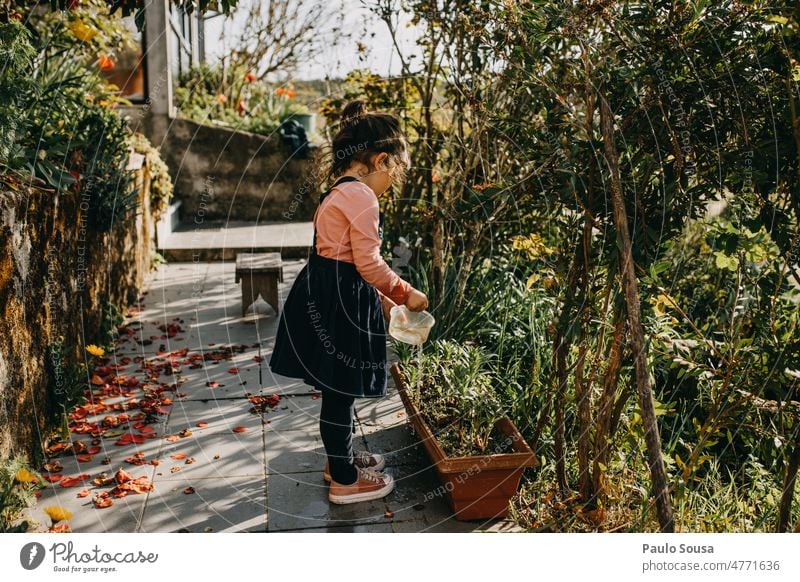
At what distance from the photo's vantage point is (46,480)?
2.80 meters

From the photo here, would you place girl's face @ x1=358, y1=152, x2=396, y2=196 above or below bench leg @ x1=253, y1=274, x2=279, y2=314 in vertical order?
above

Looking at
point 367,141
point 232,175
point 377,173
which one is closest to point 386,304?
point 377,173

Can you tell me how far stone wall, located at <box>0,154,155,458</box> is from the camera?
2.69 m

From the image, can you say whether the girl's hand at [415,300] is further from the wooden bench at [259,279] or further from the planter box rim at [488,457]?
Result: the wooden bench at [259,279]

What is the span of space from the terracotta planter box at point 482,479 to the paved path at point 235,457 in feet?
0.17

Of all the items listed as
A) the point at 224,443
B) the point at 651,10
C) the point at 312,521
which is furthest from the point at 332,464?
the point at 651,10

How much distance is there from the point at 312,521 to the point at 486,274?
225 cm

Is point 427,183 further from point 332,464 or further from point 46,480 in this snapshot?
point 46,480

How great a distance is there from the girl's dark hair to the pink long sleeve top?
0.11 m

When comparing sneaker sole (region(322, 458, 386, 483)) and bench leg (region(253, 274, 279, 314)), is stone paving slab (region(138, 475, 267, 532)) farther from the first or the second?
bench leg (region(253, 274, 279, 314))

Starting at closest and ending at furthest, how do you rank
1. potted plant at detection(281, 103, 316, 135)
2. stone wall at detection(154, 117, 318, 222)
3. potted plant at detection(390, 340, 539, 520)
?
1. potted plant at detection(390, 340, 539, 520)
2. stone wall at detection(154, 117, 318, 222)
3. potted plant at detection(281, 103, 316, 135)

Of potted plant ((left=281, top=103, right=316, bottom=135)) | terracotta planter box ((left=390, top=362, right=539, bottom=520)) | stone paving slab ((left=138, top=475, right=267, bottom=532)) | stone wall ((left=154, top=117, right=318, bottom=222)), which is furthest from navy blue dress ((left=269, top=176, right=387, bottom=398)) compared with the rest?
potted plant ((left=281, top=103, right=316, bottom=135))

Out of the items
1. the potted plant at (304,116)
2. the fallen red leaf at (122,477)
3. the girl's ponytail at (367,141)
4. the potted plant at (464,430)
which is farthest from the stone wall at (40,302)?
the potted plant at (304,116)

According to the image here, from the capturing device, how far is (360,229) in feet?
8.09
